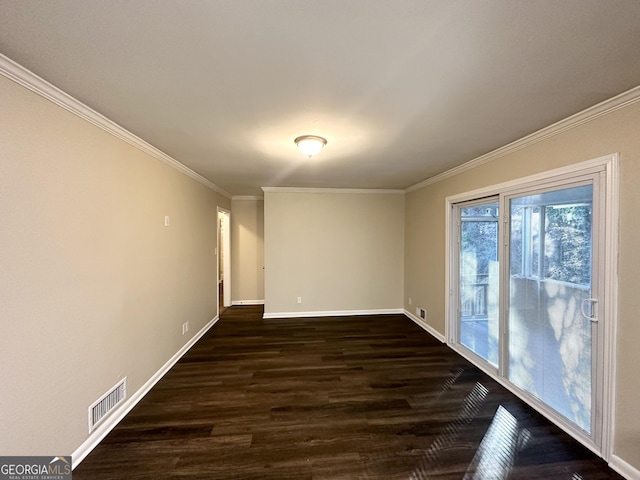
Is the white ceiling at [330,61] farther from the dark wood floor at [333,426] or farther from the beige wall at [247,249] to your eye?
the beige wall at [247,249]

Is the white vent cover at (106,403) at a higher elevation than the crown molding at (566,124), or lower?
lower

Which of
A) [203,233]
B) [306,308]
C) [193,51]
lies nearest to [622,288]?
[193,51]

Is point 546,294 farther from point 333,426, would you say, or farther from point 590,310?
point 333,426

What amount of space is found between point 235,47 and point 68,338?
1.97m

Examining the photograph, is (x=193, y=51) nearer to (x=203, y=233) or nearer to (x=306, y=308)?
(x=203, y=233)

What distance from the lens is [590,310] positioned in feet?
6.13

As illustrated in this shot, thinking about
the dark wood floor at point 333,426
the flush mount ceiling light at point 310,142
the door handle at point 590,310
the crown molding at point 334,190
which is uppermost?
the crown molding at point 334,190

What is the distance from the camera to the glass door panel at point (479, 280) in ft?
9.57

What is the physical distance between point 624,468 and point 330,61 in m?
3.01

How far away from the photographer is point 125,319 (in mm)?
2205

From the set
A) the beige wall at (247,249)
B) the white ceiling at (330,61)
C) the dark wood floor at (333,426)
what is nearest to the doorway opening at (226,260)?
the beige wall at (247,249)

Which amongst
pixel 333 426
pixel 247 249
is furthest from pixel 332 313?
pixel 333 426

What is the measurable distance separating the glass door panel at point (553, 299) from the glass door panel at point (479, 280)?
282 millimetres

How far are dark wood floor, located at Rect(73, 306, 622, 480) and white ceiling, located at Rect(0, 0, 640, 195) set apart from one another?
7.83 ft
